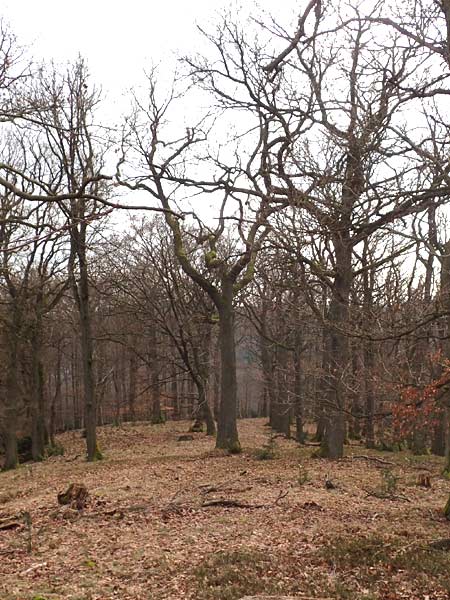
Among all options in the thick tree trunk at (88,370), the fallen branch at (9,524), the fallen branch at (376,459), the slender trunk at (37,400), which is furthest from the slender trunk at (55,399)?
the fallen branch at (9,524)

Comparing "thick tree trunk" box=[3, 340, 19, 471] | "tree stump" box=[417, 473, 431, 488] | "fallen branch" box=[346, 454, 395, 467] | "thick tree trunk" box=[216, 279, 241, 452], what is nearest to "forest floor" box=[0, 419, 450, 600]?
"tree stump" box=[417, 473, 431, 488]

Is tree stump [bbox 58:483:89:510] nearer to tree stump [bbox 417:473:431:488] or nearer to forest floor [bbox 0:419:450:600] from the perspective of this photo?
forest floor [bbox 0:419:450:600]

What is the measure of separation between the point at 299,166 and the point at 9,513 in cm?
780

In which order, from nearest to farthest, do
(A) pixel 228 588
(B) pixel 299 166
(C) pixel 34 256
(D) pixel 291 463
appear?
(A) pixel 228 588 → (B) pixel 299 166 → (D) pixel 291 463 → (C) pixel 34 256

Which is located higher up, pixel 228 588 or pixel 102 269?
pixel 102 269

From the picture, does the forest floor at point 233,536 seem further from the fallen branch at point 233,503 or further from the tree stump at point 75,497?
the tree stump at point 75,497

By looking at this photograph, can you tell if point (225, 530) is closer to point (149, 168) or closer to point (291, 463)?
point (291, 463)

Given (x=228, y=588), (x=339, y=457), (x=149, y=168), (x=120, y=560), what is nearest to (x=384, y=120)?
(x=228, y=588)

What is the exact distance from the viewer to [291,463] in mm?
14328

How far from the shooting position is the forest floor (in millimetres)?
6176

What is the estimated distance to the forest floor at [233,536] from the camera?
6176 mm

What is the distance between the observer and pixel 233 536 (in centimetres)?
802

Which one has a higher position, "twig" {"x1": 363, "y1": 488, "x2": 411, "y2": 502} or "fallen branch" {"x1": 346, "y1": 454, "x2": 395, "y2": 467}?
"twig" {"x1": 363, "y1": 488, "x2": 411, "y2": 502}

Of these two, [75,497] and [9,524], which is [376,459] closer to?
[75,497]
